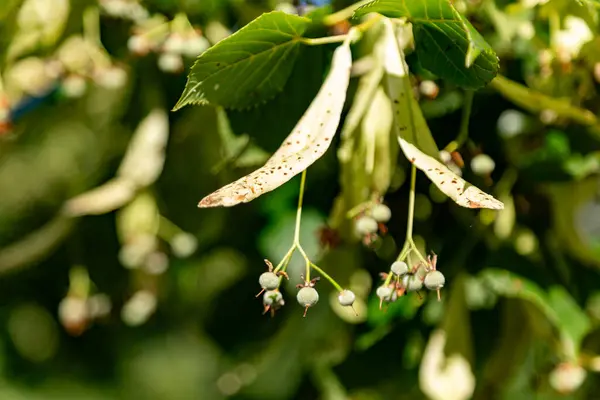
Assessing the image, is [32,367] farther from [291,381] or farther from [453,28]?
[453,28]

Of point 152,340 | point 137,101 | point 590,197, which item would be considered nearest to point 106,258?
point 137,101

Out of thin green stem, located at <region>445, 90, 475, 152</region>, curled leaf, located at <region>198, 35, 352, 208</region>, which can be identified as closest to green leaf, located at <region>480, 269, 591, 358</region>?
thin green stem, located at <region>445, 90, 475, 152</region>

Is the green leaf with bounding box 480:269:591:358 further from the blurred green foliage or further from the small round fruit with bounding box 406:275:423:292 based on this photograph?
the small round fruit with bounding box 406:275:423:292

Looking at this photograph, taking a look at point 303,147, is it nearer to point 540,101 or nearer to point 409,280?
point 409,280

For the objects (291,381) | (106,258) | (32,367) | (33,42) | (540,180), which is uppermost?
(33,42)

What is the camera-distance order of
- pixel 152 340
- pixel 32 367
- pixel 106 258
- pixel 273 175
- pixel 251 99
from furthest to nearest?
pixel 152 340 → pixel 32 367 → pixel 106 258 → pixel 251 99 → pixel 273 175
